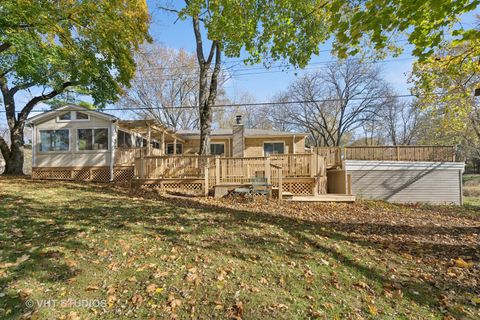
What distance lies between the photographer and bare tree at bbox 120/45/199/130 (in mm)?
27297

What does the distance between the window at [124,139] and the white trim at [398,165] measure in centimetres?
1368

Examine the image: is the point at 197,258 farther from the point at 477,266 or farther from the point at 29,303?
the point at 477,266

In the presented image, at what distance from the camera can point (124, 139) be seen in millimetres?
16359

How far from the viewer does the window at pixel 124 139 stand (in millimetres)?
15600

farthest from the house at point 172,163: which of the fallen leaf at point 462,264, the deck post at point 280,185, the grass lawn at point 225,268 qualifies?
the fallen leaf at point 462,264

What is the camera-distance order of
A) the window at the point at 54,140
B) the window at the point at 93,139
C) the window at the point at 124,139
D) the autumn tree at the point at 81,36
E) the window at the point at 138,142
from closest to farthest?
the autumn tree at the point at 81,36 → the window at the point at 93,139 → the window at the point at 54,140 → the window at the point at 124,139 → the window at the point at 138,142

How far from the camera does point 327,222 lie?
21.7 ft

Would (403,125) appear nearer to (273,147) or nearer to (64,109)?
(273,147)

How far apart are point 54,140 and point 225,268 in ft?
50.5

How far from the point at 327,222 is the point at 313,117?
26.8m

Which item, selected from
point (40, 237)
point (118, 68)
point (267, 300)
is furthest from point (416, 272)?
point (118, 68)

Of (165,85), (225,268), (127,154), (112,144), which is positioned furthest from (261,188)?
(165,85)

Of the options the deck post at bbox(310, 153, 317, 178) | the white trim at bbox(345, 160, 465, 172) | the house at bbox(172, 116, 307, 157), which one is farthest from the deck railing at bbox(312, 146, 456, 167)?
the deck post at bbox(310, 153, 317, 178)

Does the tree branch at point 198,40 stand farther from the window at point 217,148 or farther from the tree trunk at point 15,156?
the tree trunk at point 15,156
